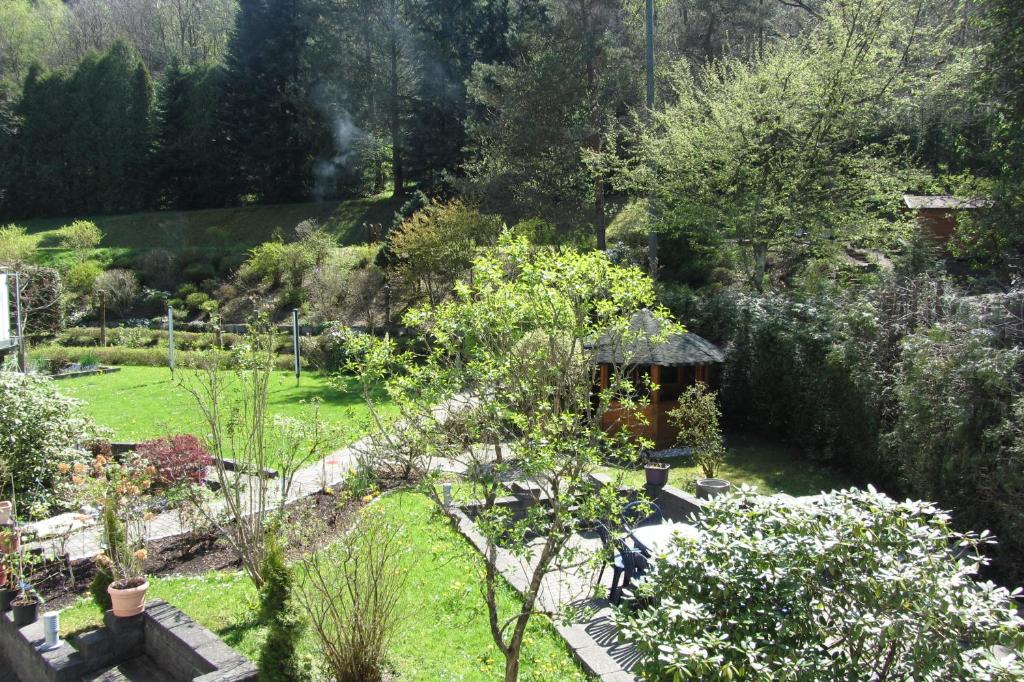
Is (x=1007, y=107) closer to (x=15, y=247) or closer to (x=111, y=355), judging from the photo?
(x=111, y=355)

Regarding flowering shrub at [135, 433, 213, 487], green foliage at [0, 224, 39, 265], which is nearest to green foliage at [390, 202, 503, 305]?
flowering shrub at [135, 433, 213, 487]

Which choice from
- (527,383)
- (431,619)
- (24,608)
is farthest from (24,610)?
(527,383)

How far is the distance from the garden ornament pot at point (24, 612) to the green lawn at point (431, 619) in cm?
32

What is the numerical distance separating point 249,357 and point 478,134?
17.4 metres

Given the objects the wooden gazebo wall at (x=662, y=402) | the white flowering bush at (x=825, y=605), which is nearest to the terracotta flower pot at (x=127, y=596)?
the white flowering bush at (x=825, y=605)

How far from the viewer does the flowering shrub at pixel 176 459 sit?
8930 mm

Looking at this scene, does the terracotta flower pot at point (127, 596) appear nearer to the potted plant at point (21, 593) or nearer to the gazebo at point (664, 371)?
the potted plant at point (21, 593)

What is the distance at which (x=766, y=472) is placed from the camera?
1066 cm

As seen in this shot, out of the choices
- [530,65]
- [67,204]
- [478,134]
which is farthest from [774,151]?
[67,204]

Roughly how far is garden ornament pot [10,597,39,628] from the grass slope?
27588 mm

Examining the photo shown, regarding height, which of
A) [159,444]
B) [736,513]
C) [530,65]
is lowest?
[159,444]

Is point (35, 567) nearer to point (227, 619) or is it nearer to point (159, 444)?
point (159, 444)

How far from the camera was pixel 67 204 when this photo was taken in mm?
41500

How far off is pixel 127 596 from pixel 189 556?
2101 millimetres
